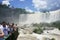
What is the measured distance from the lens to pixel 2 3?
13.6 ft

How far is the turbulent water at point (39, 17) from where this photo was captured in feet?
13.3

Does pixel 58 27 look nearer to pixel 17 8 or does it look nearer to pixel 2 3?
pixel 17 8

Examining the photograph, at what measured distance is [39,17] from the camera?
160 inches

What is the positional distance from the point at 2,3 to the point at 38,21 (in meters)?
0.88

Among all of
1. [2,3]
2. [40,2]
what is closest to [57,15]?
[40,2]

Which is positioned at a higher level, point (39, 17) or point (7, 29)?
point (39, 17)

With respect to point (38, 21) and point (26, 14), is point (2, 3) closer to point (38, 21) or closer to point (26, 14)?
point (26, 14)

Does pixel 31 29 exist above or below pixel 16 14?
below

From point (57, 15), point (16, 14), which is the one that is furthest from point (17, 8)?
point (57, 15)

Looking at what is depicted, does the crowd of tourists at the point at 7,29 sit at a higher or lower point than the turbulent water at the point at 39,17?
lower

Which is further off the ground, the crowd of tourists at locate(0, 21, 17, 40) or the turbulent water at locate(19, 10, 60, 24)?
the turbulent water at locate(19, 10, 60, 24)

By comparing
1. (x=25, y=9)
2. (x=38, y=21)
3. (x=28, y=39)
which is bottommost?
(x=28, y=39)

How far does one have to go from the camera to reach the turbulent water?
4.06m

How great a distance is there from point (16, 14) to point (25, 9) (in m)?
0.22
